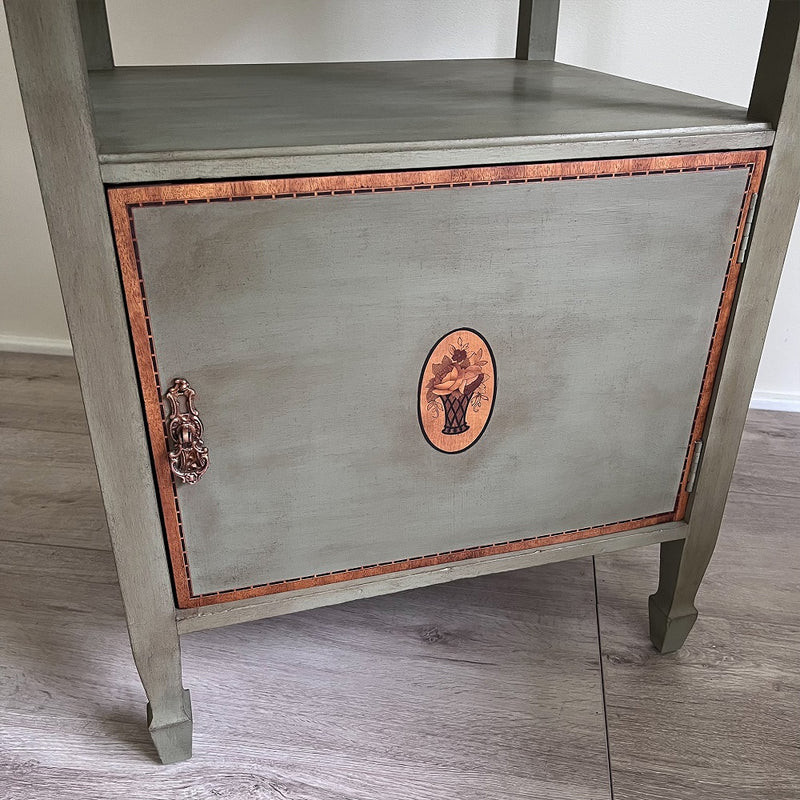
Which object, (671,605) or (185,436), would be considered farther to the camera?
(671,605)

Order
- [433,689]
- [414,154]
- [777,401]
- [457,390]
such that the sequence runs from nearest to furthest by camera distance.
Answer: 1. [414,154]
2. [457,390]
3. [433,689]
4. [777,401]

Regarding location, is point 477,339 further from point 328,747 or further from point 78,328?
point 328,747

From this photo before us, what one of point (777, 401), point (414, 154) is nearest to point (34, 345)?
point (414, 154)

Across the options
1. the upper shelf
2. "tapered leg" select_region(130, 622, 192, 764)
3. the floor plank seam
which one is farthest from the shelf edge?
the floor plank seam

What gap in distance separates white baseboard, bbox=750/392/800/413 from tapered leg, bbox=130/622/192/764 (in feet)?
4.42

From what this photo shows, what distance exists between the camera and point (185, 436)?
31.4 inches

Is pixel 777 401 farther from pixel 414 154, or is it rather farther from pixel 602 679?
pixel 414 154

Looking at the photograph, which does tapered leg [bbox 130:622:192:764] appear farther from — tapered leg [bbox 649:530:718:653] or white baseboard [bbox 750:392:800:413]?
white baseboard [bbox 750:392:800:413]

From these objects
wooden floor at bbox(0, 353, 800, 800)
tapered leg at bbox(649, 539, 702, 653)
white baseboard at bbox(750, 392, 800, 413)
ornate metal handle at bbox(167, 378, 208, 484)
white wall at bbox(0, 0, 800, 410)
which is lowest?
white baseboard at bbox(750, 392, 800, 413)

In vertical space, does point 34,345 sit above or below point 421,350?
below

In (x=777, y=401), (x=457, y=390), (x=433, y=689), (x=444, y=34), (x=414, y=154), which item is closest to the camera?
(x=414, y=154)

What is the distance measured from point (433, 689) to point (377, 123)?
719 millimetres

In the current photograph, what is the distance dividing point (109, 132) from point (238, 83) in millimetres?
351

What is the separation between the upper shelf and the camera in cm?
71
